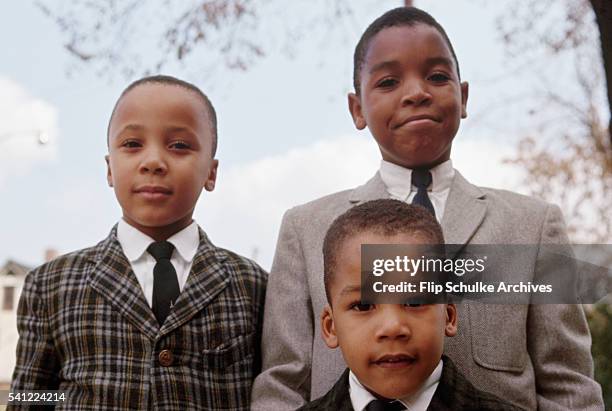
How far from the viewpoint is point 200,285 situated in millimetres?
1434

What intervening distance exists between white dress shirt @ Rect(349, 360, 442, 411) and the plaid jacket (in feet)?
0.88

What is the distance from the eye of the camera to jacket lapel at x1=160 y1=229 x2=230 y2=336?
1392mm

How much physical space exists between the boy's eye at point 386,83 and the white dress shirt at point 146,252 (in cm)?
45

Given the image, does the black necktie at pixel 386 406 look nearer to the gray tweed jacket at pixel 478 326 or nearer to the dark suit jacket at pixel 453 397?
the dark suit jacket at pixel 453 397

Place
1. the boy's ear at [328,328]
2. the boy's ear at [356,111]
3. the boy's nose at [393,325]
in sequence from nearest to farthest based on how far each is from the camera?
the boy's nose at [393,325] → the boy's ear at [328,328] → the boy's ear at [356,111]

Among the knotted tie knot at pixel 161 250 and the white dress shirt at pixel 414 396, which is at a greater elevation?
the knotted tie knot at pixel 161 250

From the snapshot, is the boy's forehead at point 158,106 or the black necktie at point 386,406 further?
the boy's forehead at point 158,106

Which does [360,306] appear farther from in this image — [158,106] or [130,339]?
[158,106]

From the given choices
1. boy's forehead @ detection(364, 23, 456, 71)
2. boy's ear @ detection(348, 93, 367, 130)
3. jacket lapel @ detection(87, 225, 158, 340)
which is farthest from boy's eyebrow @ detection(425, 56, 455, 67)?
jacket lapel @ detection(87, 225, 158, 340)

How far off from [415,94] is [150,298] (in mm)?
600

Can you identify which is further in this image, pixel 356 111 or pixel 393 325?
pixel 356 111

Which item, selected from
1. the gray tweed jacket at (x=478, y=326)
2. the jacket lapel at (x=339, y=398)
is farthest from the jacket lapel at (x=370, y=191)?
the jacket lapel at (x=339, y=398)

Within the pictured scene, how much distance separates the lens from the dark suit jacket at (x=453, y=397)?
1191mm

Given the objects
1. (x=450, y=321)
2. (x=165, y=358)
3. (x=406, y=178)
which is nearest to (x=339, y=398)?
(x=450, y=321)
